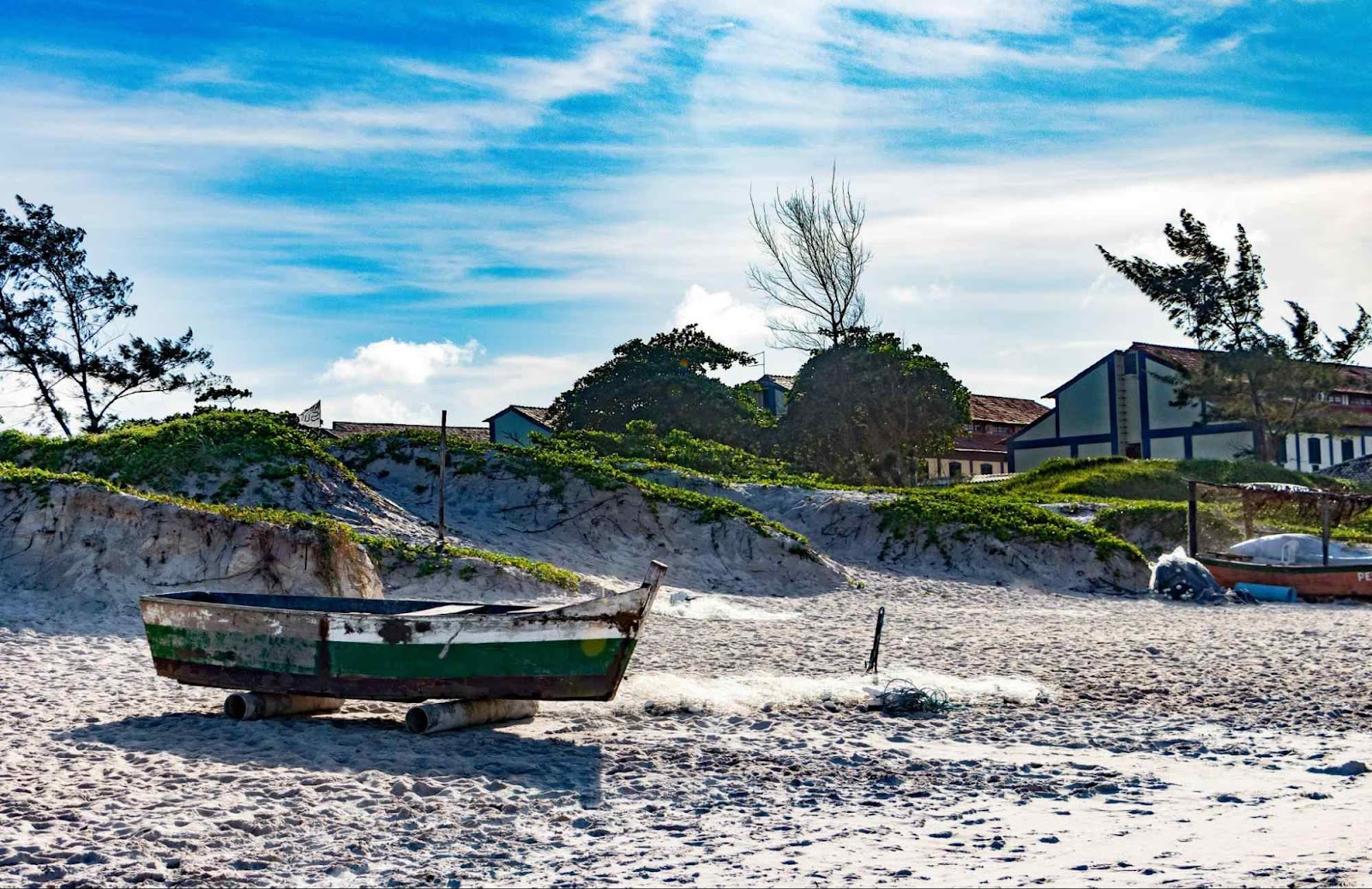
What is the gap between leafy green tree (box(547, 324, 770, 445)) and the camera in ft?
142

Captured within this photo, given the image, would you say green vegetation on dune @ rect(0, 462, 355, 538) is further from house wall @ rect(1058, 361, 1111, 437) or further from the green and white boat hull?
house wall @ rect(1058, 361, 1111, 437)

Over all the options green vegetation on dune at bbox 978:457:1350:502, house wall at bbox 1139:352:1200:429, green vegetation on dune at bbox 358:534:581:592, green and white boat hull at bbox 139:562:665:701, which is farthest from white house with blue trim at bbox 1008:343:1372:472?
green and white boat hull at bbox 139:562:665:701

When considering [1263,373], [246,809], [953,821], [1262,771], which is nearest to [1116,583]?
[1262,771]

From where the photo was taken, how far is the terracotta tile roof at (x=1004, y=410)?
212 ft

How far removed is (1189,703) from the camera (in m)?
11.4

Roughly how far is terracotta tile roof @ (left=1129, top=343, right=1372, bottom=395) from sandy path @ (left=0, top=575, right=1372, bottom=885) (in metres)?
41.1

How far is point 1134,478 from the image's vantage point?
1544 inches

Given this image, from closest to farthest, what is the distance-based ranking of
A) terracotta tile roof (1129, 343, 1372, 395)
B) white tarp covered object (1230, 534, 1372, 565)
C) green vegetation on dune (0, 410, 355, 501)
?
green vegetation on dune (0, 410, 355, 501)
white tarp covered object (1230, 534, 1372, 565)
terracotta tile roof (1129, 343, 1372, 395)

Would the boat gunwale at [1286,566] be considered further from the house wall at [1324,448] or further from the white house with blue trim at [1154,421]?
the house wall at [1324,448]

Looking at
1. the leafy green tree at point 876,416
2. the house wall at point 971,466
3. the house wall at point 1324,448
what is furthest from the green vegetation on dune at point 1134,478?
the house wall at point 971,466

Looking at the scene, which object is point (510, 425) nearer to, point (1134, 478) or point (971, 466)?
point (971, 466)

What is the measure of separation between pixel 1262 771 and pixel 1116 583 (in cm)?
1631

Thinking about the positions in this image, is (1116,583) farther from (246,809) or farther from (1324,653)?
(246,809)

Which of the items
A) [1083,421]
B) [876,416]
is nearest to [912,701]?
[876,416]
